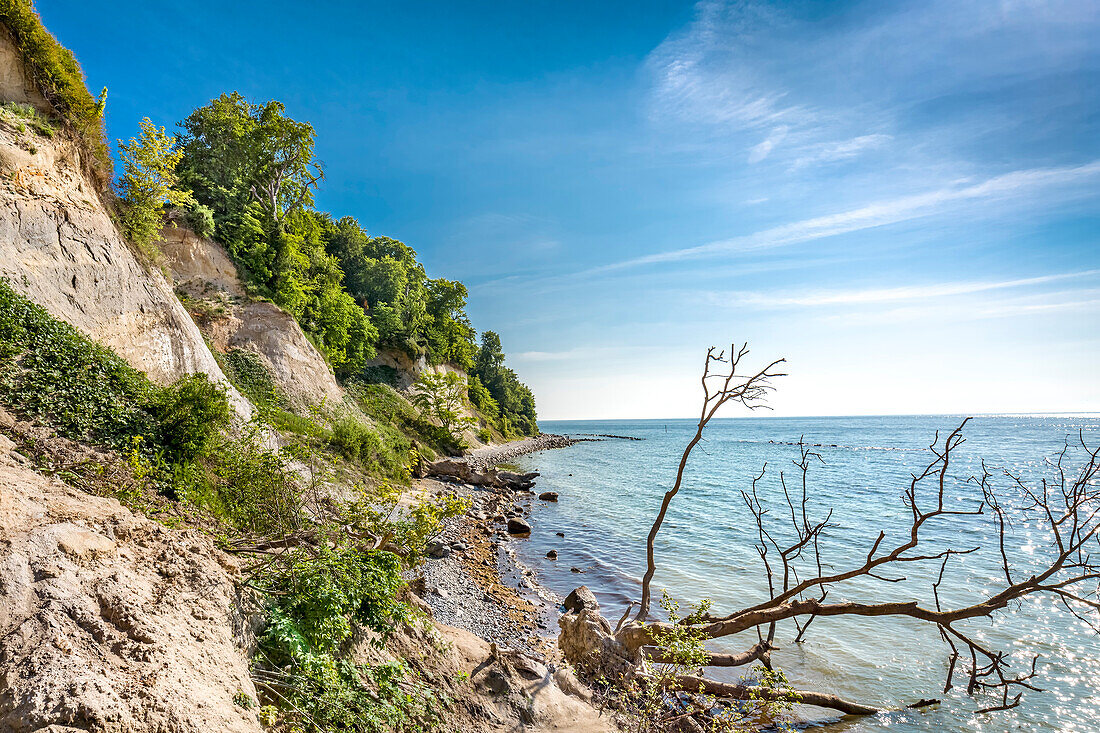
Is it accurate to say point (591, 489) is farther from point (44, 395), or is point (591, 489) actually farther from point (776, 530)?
point (44, 395)

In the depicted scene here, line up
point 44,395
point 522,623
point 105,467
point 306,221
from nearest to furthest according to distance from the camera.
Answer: point 105,467 → point 44,395 → point 522,623 → point 306,221

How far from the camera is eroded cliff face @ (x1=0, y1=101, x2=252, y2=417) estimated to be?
9672 millimetres

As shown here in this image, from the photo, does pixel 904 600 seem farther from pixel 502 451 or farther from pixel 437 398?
pixel 502 451

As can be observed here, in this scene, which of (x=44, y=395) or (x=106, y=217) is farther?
(x=106, y=217)

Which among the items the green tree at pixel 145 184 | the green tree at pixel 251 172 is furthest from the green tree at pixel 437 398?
the green tree at pixel 145 184

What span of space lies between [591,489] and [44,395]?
3134 centimetres

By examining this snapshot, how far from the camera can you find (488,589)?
13.5 m

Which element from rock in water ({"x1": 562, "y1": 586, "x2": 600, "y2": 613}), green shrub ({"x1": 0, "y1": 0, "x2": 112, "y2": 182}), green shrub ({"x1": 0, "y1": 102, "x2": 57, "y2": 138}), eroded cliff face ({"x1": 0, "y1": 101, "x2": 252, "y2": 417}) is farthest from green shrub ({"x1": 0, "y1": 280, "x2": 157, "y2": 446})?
rock in water ({"x1": 562, "y1": 586, "x2": 600, "y2": 613})

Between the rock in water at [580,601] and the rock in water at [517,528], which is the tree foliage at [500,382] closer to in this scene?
the rock in water at [517,528]

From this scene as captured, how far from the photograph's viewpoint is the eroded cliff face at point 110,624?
2949 mm

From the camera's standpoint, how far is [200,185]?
22.7m

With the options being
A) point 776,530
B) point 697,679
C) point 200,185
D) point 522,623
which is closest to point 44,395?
point 522,623

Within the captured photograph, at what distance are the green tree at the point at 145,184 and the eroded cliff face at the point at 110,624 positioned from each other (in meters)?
11.6

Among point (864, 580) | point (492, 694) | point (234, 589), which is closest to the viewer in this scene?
point (234, 589)
